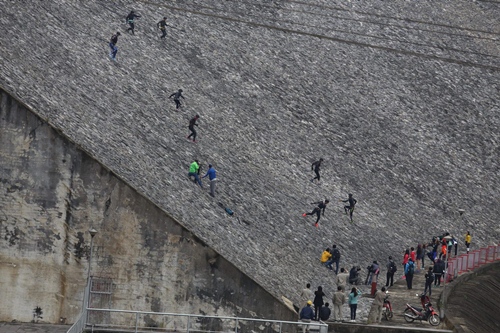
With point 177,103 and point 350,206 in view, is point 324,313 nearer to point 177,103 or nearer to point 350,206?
point 350,206

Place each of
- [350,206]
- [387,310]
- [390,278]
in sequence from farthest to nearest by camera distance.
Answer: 1. [350,206]
2. [390,278]
3. [387,310]

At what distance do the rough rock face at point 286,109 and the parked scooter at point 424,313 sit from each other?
4.69 m

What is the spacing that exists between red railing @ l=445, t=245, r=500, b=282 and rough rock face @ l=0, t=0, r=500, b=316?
3791 mm

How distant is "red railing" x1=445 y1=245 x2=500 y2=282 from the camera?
43.3 metres

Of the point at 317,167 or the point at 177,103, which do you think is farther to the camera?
the point at 317,167

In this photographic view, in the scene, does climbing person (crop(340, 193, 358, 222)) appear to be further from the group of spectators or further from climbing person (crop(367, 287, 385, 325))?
climbing person (crop(367, 287, 385, 325))

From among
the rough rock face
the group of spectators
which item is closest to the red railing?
the group of spectators

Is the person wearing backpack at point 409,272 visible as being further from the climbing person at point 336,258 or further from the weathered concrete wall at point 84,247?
the weathered concrete wall at point 84,247

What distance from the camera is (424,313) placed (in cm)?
3538

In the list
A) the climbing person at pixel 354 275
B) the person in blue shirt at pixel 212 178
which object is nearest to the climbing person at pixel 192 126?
the person in blue shirt at pixel 212 178

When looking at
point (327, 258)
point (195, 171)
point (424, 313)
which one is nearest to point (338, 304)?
point (424, 313)

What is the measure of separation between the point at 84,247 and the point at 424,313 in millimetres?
9900

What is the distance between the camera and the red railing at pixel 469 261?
1704 inches

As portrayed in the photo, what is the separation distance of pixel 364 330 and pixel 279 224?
13187 millimetres
